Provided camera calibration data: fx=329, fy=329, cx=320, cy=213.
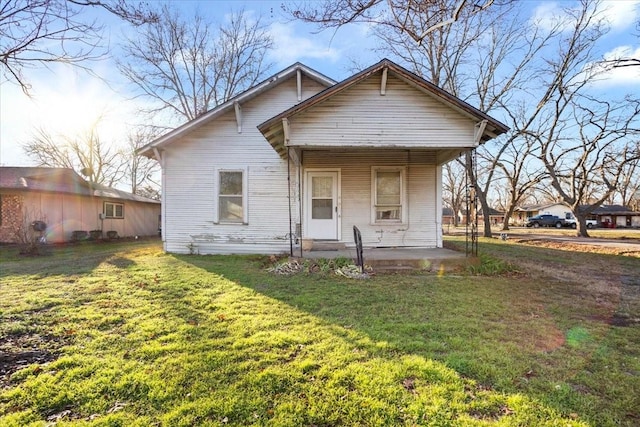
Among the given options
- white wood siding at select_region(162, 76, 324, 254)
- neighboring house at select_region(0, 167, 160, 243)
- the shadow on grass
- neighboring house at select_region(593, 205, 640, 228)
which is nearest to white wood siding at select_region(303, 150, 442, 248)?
white wood siding at select_region(162, 76, 324, 254)

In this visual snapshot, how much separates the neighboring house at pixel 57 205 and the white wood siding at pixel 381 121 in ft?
42.1

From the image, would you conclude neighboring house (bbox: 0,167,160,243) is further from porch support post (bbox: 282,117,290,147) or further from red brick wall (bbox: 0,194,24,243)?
porch support post (bbox: 282,117,290,147)

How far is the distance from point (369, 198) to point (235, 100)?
4.87 meters

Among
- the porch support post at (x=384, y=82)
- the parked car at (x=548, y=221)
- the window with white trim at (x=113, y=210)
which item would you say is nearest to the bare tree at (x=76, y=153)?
the window with white trim at (x=113, y=210)

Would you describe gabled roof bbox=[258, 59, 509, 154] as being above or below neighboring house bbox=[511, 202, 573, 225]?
above

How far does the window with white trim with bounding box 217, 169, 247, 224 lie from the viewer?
32.8 feet

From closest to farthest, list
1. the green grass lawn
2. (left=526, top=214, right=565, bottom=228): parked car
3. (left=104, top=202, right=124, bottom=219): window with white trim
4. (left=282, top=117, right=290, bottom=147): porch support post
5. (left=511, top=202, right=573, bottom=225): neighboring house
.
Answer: the green grass lawn
(left=282, top=117, right=290, bottom=147): porch support post
(left=104, top=202, right=124, bottom=219): window with white trim
(left=526, top=214, right=565, bottom=228): parked car
(left=511, top=202, right=573, bottom=225): neighboring house

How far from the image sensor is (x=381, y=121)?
756 centimetres

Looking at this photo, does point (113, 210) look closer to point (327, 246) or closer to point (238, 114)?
point (238, 114)

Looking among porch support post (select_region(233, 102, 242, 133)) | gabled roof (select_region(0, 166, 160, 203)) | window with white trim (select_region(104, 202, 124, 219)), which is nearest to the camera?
porch support post (select_region(233, 102, 242, 133))

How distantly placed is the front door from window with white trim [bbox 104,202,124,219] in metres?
15.1

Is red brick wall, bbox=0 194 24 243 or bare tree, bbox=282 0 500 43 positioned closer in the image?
bare tree, bbox=282 0 500 43

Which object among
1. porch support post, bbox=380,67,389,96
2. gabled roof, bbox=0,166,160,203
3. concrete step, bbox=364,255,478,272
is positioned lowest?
concrete step, bbox=364,255,478,272

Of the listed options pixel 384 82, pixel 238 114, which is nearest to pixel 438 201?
pixel 384 82
